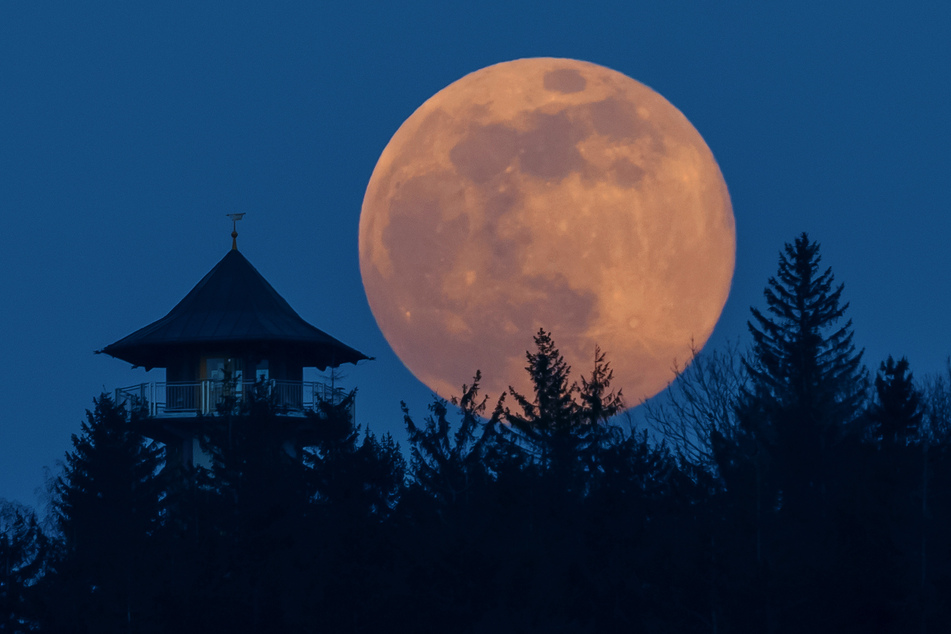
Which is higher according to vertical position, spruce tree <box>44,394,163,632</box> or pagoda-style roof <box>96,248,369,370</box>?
pagoda-style roof <box>96,248,369,370</box>

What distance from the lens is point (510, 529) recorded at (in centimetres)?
3869

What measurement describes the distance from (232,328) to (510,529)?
19110 millimetres

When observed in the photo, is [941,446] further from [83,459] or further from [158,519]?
[83,459]

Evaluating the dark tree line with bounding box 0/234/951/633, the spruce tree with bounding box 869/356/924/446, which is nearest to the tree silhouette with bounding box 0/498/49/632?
the dark tree line with bounding box 0/234/951/633

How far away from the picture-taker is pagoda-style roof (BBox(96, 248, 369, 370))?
2169 inches

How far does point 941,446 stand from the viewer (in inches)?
1609

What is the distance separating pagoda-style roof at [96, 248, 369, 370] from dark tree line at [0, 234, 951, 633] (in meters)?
4.90

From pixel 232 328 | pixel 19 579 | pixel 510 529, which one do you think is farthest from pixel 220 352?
pixel 510 529

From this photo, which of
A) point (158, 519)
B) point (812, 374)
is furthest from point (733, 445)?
point (158, 519)

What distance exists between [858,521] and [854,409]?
761 inches

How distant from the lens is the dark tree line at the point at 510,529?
3606 centimetres

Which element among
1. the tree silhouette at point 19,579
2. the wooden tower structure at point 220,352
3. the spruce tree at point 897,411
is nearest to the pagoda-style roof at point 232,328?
the wooden tower structure at point 220,352

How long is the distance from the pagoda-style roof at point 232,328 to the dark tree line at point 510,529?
4.90 m

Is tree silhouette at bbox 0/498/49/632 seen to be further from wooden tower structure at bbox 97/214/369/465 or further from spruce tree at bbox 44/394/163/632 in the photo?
wooden tower structure at bbox 97/214/369/465
